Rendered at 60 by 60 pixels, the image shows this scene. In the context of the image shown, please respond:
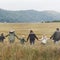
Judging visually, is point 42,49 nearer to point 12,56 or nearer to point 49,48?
point 49,48

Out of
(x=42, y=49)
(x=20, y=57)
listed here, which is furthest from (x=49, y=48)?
(x=20, y=57)

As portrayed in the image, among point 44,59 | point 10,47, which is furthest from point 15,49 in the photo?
point 44,59

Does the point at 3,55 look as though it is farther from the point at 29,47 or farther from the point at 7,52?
the point at 29,47

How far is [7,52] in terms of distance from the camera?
48.1ft

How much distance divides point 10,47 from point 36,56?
1271 millimetres

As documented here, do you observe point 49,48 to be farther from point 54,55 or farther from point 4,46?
point 4,46

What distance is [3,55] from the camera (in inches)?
574

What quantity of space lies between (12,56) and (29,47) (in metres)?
0.83

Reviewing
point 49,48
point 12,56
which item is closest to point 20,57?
point 12,56

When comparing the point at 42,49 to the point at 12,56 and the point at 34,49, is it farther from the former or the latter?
the point at 12,56

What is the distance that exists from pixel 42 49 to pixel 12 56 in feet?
4.07

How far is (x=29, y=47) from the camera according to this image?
48.2ft

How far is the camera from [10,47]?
1483 centimetres

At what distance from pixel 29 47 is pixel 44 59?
2.96ft
